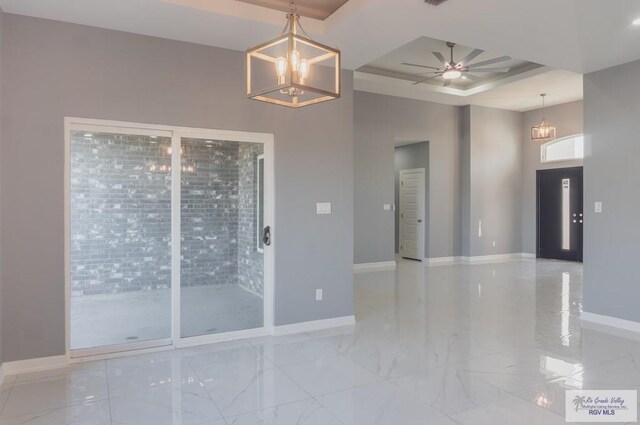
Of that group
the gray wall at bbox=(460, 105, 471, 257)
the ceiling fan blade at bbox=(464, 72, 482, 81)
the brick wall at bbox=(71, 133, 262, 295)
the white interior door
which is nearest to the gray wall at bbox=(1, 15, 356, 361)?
the brick wall at bbox=(71, 133, 262, 295)

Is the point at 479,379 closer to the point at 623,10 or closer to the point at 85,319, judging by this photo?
the point at 623,10

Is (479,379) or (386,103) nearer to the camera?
(479,379)

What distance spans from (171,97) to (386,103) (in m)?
5.48

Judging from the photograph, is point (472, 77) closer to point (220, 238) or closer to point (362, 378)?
point (220, 238)

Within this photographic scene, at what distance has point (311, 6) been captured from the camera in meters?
3.87

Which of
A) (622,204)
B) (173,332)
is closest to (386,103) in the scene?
(622,204)

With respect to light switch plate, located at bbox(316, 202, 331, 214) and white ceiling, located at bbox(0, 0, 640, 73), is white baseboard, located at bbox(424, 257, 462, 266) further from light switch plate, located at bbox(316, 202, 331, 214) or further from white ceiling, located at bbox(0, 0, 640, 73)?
white ceiling, located at bbox(0, 0, 640, 73)

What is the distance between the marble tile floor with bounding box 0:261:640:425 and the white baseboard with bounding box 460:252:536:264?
410cm

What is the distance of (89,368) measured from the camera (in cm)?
346

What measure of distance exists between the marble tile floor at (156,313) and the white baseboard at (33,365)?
33 centimetres

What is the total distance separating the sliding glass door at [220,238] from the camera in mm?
4148

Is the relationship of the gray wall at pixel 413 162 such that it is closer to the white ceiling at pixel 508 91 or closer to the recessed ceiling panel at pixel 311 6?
the white ceiling at pixel 508 91

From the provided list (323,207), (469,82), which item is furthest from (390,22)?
(469,82)

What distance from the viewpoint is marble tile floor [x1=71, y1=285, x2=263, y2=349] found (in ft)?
13.2
